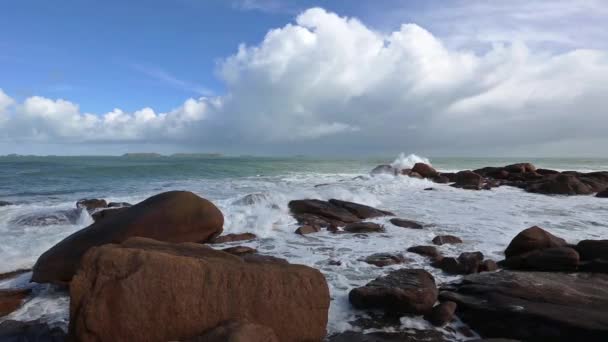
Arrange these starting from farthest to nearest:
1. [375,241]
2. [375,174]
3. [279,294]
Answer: [375,174] → [375,241] → [279,294]

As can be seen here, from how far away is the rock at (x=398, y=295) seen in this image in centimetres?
424

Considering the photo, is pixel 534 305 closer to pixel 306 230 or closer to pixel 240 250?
pixel 240 250

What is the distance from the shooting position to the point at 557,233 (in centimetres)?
846

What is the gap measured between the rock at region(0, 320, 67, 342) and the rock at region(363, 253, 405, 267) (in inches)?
166

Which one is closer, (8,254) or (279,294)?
(279,294)

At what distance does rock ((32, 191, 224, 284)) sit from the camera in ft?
17.9

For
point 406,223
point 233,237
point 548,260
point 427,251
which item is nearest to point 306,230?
point 233,237

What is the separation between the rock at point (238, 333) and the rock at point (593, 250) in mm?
5267

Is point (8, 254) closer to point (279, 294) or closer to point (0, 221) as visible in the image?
point (0, 221)

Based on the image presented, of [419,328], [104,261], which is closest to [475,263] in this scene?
[419,328]

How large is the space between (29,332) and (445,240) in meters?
6.72

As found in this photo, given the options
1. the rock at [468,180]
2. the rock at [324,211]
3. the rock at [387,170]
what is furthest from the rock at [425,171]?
the rock at [324,211]

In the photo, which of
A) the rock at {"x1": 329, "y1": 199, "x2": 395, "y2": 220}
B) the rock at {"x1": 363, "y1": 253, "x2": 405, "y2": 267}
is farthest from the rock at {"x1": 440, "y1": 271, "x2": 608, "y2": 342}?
the rock at {"x1": 329, "y1": 199, "x2": 395, "y2": 220}

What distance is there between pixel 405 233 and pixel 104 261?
21.5 ft
